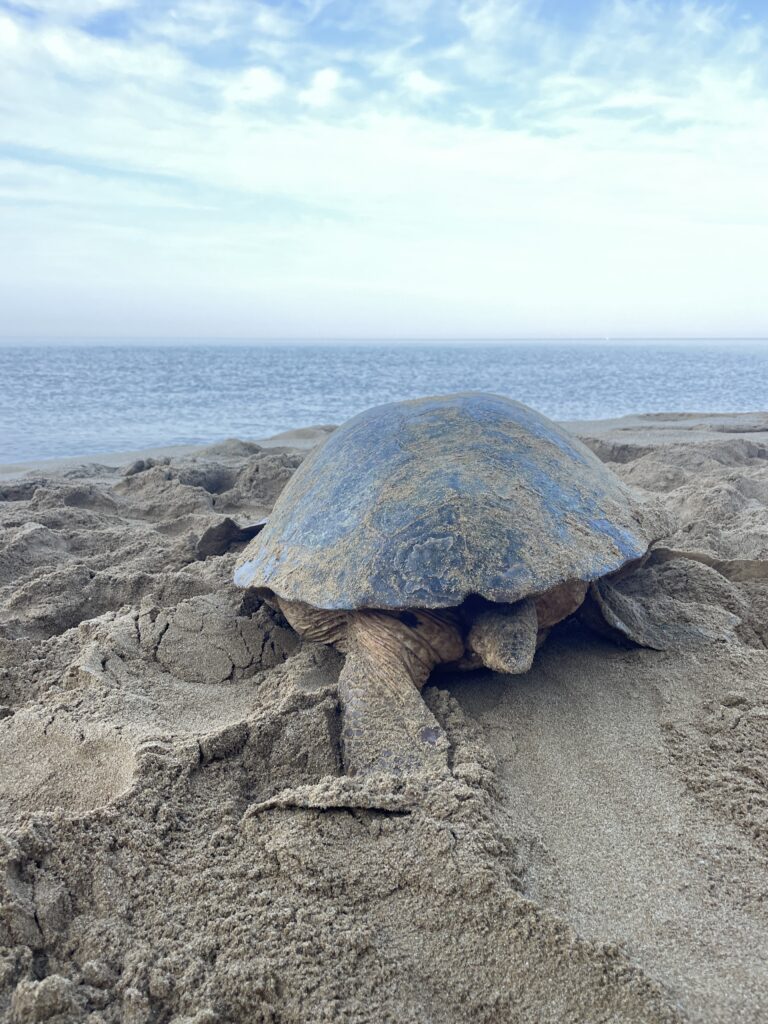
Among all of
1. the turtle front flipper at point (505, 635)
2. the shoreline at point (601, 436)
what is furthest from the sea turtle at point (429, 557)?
the shoreline at point (601, 436)

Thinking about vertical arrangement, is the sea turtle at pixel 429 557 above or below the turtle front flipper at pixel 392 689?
above

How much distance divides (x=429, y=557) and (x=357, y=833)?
80 cm

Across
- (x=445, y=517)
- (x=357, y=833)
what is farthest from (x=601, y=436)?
(x=357, y=833)

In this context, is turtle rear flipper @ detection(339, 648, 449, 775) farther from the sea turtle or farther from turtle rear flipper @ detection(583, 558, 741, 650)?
turtle rear flipper @ detection(583, 558, 741, 650)

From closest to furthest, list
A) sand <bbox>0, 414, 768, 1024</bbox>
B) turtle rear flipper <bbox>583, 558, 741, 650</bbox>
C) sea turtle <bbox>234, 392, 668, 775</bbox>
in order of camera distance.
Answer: sand <bbox>0, 414, 768, 1024</bbox>
sea turtle <bbox>234, 392, 668, 775</bbox>
turtle rear flipper <bbox>583, 558, 741, 650</bbox>

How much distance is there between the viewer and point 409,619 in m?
2.24

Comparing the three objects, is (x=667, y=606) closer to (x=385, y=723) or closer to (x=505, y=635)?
(x=505, y=635)

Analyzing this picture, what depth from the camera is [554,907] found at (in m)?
1.44

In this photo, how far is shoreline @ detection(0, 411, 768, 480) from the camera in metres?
7.45

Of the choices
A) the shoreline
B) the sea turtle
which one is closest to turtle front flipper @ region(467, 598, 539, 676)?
the sea turtle

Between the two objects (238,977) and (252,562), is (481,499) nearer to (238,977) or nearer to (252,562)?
(252,562)

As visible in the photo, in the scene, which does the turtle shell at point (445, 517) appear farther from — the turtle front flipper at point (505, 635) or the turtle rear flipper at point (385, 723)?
the turtle rear flipper at point (385, 723)

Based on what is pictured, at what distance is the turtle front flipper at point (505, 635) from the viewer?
6.71 ft

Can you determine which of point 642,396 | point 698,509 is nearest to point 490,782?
point 698,509
